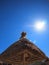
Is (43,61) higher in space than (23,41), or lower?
lower

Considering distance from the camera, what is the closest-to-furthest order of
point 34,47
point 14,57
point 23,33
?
point 14,57, point 34,47, point 23,33

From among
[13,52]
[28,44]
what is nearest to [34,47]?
[28,44]

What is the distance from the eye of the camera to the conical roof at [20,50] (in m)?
16.2

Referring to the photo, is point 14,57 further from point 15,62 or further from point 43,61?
point 43,61

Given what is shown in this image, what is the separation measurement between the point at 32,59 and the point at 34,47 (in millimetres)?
1192

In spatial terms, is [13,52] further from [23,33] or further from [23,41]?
[23,33]

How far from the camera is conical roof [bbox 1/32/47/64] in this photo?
639 inches

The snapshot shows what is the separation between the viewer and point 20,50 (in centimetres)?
1675

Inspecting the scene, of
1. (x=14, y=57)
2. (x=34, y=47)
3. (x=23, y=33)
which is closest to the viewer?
(x=14, y=57)

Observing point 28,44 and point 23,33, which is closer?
point 28,44

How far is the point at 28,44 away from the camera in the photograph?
1734 centimetres

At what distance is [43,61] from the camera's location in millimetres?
16797

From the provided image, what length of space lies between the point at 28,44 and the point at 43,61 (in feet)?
6.38

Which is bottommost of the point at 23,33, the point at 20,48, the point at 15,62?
the point at 15,62
